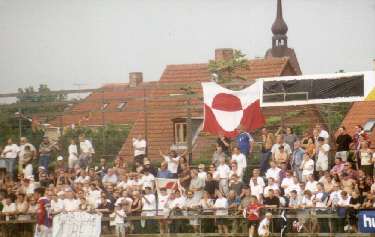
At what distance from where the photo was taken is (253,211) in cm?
2359

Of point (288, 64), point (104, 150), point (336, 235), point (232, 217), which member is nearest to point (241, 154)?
point (232, 217)

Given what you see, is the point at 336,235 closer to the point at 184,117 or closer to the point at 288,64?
the point at 184,117

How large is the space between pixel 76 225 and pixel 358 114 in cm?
1243

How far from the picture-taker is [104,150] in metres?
29.8

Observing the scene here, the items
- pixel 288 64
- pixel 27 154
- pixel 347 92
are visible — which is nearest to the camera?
pixel 347 92

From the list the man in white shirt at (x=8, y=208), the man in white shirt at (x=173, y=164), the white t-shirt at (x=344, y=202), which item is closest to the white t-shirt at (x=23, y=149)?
the man in white shirt at (x=8, y=208)

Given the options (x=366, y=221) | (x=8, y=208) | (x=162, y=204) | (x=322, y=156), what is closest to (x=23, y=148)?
(x=8, y=208)

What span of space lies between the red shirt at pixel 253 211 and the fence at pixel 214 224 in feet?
1.17

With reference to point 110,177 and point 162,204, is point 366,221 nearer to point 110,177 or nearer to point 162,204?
Result: point 162,204

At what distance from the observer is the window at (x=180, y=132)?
32.5m

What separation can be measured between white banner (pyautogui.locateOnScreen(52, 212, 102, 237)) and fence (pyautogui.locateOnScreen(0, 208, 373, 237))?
0.23 m

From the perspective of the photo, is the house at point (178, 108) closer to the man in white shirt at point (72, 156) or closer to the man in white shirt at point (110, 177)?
the man in white shirt at point (72, 156)

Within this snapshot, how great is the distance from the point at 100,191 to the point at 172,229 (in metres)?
2.33

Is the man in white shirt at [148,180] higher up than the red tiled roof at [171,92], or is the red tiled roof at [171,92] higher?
the red tiled roof at [171,92]
